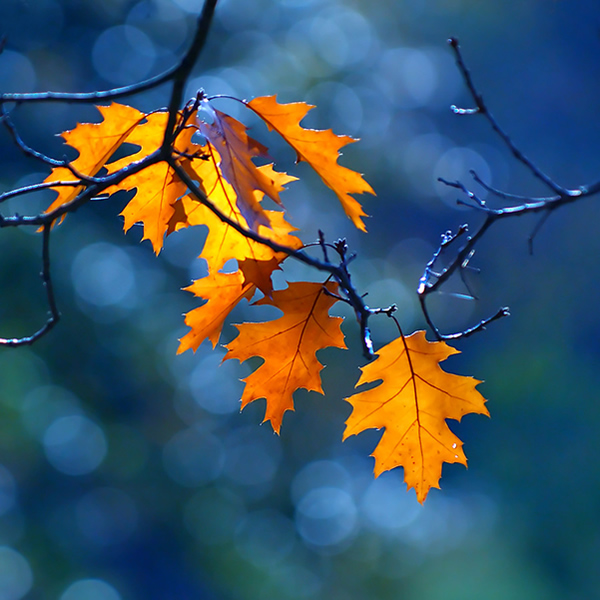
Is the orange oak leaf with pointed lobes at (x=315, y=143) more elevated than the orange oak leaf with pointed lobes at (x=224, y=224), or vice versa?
the orange oak leaf with pointed lobes at (x=315, y=143)

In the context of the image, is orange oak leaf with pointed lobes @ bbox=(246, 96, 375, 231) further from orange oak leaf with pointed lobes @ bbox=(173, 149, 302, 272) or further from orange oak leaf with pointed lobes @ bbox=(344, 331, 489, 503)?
orange oak leaf with pointed lobes @ bbox=(344, 331, 489, 503)

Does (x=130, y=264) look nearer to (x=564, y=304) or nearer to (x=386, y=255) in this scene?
(x=386, y=255)

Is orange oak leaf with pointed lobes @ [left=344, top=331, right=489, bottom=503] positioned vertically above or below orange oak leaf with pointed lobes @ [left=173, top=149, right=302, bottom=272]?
below

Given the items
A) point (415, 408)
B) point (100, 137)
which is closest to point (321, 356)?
point (415, 408)

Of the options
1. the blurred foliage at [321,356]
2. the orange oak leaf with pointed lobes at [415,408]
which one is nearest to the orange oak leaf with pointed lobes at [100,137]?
the orange oak leaf with pointed lobes at [415,408]

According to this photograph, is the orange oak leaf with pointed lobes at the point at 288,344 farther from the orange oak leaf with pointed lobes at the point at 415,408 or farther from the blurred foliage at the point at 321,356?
the blurred foliage at the point at 321,356

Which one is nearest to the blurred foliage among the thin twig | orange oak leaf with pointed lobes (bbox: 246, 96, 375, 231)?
the thin twig

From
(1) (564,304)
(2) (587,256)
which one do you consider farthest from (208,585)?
(2) (587,256)
